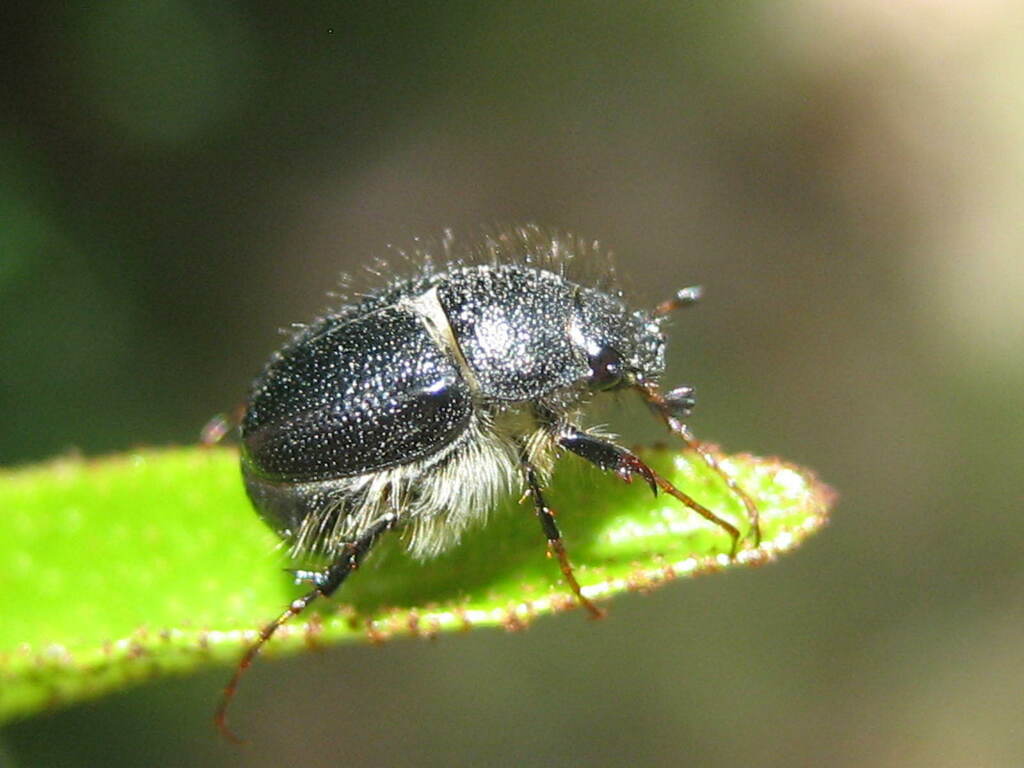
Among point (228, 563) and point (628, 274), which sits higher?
point (628, 274)

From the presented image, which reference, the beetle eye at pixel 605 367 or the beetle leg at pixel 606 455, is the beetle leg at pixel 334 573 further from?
the beetle eye at pixel 605 367

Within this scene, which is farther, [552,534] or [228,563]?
[228,563]

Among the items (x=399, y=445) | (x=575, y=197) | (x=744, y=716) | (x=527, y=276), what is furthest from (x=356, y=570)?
(x=575, y=197)

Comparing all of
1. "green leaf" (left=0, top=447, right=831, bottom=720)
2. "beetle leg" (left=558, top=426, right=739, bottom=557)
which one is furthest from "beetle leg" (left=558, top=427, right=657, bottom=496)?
"green leaf" (left=0, top=447, right=831, bottom=720)

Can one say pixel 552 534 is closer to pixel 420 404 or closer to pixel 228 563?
pixel 420 404

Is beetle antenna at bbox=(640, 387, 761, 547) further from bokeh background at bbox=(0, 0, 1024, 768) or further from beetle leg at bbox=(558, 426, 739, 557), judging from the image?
bokeh background at bbox=(0, 0, 1024, 768)

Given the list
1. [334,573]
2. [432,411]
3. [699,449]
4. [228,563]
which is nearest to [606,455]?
[699,449]
